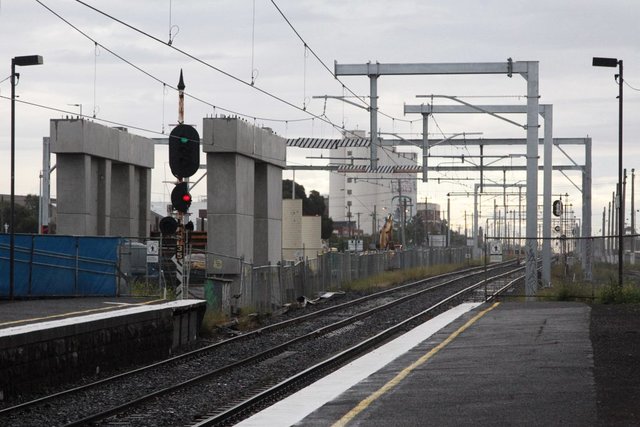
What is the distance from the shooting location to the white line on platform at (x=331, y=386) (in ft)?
46.8

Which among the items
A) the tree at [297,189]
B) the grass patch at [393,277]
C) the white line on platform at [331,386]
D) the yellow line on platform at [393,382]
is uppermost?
the tree at [297,189]

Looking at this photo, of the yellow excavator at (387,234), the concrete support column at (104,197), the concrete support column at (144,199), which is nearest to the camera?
the concrete support column at (104,197)

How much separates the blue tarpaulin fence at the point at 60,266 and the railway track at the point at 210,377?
205 inches

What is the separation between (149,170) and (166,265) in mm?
8358

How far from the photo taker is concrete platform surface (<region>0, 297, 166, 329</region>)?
2223 centimetres

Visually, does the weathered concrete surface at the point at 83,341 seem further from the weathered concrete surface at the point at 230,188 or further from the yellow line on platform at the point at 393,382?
the weathered concrete surface at the point at 230,188

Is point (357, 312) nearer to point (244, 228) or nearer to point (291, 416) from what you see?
point (244, 228)

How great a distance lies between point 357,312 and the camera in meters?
37.0

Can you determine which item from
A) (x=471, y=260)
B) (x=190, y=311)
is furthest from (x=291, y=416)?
(x=471, y=260)

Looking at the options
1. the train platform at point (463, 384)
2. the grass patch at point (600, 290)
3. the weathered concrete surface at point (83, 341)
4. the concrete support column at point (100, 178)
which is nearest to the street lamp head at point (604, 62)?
the grass patch at point (600, 290)

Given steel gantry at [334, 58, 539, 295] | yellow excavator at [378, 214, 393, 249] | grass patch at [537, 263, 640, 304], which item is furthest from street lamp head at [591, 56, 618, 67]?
yellow excavator at [378, 214, 393, 249]

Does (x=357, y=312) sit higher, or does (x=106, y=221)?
(x=106, y=221)

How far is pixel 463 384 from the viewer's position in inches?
639

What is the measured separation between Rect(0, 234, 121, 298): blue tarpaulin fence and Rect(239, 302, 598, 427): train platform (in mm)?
10219
